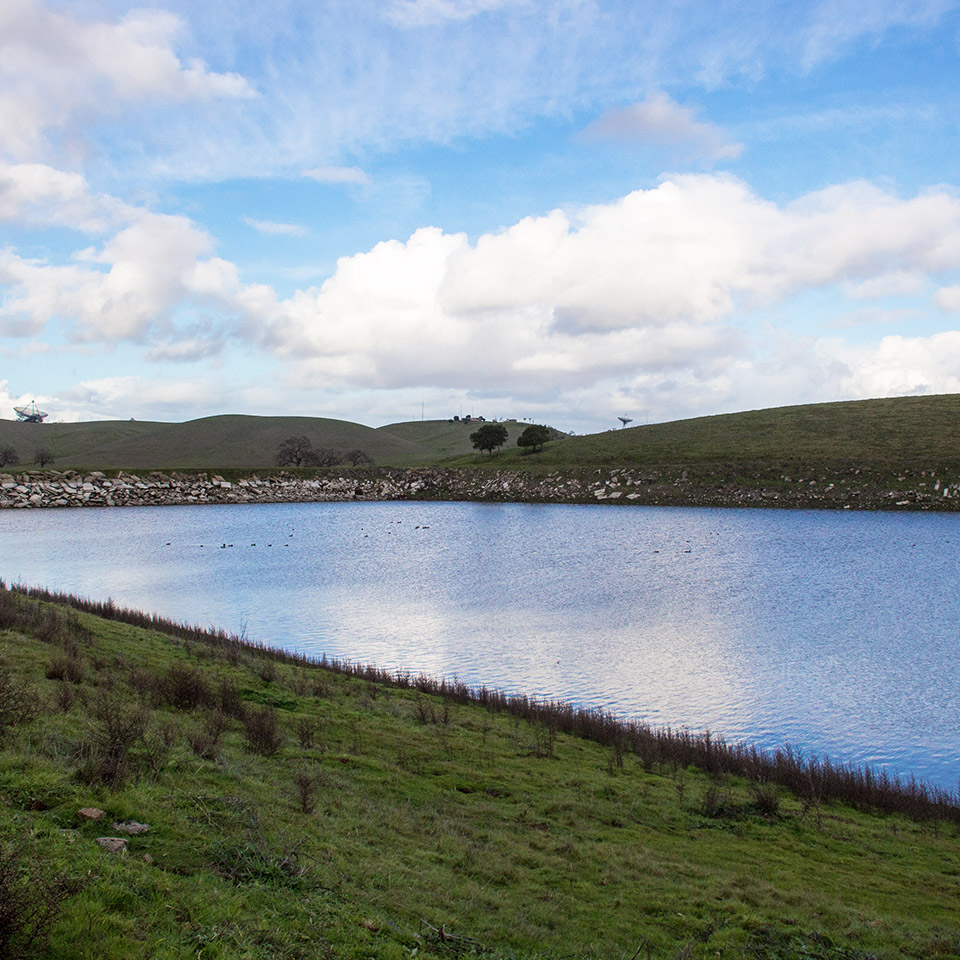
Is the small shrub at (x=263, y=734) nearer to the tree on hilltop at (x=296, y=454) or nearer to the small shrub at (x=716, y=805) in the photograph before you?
the small shrub at (x=716, y=805)

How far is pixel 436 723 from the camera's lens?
16.8 metres

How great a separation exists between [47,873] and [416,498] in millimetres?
110060

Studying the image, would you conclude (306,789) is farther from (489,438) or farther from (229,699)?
(489,438)

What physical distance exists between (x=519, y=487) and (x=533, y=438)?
21.7m

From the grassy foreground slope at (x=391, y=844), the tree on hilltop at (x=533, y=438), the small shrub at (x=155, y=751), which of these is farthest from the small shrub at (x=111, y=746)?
the tree on hilltop at (x=533, y=438)

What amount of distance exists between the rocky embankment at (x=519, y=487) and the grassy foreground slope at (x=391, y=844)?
253 ft

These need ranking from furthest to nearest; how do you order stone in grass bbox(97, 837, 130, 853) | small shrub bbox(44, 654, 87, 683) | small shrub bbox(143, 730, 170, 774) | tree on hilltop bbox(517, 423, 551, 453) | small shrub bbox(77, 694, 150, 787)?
1. tree on hilltop bbox(517, 423, 551, 453)
2. small shrub bbox(44, 654, 87, 683)
3. small shrub bbox(143, 730, 170, 774)
4. small shrub bbox(77, 694, 150, 787)
5. stone in grass bbox(97, 837, 130, 853)

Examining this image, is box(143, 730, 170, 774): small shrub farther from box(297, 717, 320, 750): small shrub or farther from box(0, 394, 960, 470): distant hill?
box(0, 394, 960, 470): distant hill

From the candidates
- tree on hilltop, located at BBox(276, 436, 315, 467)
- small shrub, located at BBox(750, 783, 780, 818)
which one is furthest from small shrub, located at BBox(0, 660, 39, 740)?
tree on hilltop, located at BBox(276, 436, 315, 467)

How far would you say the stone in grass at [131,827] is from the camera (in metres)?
7.80

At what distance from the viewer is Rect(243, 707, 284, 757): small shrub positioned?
12305mm

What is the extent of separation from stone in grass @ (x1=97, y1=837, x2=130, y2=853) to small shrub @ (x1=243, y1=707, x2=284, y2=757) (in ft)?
15.5

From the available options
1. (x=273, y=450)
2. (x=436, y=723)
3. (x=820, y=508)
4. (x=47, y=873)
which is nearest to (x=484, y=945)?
(x=47, y=873)

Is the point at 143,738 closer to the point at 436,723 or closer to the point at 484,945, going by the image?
the point at 484,945
